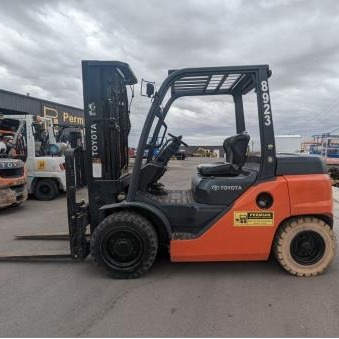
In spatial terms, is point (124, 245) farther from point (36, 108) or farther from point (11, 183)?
point (36, 108)

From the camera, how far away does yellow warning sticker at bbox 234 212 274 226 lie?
4.57 m

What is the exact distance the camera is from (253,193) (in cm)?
459

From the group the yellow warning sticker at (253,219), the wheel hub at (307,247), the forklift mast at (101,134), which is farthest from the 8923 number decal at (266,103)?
the forklift mast at (101,134)

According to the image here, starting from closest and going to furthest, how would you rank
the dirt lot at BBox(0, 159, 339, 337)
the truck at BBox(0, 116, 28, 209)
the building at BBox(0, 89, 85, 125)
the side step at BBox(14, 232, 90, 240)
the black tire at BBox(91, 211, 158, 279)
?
the dirt lot at BBox(0, 159, 339, 337), the black tire at BBox(91, 211, 158, 279), the side step at BBox(14, 232, 90, 240), the truck at BBox(0, 116, 28, 209), the building at BBox(0, 89, 85, 125)

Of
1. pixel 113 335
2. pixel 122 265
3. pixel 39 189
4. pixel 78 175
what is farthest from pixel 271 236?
pixel 39 189

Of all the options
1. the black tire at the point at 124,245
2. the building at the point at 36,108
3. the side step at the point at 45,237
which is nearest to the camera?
the black tire at the point at 124,245

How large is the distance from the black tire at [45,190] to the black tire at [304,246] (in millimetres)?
8439

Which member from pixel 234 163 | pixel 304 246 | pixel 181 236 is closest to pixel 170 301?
pixel 181 236

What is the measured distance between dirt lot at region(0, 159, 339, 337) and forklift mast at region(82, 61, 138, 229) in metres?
1.00

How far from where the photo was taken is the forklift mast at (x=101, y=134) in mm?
4941

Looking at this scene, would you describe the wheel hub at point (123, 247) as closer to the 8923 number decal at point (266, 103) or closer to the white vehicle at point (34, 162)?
the 8923 number decal at point (266, 103)

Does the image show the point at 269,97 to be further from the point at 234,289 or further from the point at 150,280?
the point at 150,280

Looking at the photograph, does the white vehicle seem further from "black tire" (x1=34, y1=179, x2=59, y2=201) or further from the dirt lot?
the dirt lot

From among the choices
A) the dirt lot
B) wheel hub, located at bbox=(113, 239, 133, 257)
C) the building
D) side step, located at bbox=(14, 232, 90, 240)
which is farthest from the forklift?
the building
